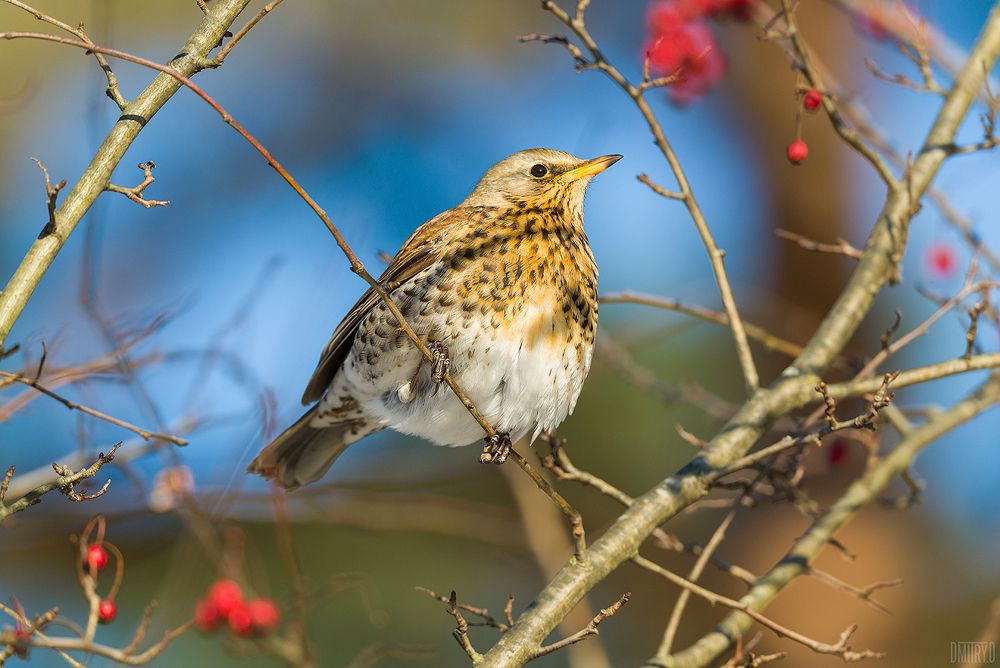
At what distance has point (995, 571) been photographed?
6172 millimetres

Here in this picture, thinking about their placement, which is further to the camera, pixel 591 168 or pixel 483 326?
pixel 591 168

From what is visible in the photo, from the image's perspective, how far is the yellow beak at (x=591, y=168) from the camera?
3.46 m

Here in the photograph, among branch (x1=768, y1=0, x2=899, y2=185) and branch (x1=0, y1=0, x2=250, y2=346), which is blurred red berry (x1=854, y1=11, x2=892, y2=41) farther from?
branch (x1=0, y1=0, x2=250, y2=346)

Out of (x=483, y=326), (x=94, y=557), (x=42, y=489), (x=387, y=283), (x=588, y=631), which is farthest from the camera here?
(x=387, y=283)

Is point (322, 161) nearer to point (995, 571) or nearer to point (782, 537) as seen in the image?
point (782, 537)

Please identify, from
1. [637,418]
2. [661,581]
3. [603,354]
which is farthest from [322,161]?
[603,354]

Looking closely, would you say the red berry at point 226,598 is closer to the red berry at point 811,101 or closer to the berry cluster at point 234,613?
the berry cluster at point 234,613

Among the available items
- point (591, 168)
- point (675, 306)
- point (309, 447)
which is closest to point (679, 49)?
point (591, 168)

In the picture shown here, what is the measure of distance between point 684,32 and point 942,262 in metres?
1.47

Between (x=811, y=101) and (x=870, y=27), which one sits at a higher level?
(x=870, y=27)

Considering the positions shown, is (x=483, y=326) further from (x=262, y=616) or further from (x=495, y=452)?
(x=262, y=616)

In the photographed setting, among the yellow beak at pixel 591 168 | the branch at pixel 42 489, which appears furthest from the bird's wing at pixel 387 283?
the branch at pixel 42 489

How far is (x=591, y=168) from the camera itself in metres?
3.54

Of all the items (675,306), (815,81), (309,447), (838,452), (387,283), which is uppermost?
(815,81)
